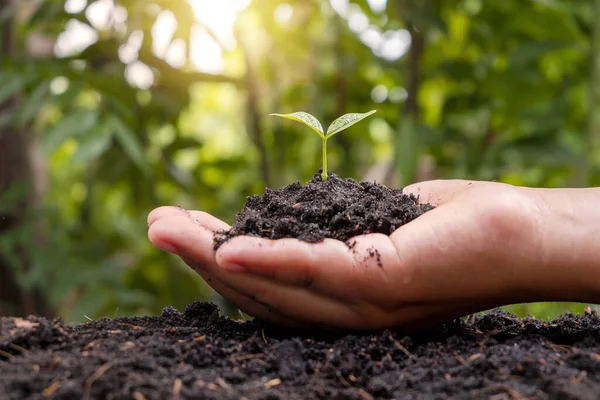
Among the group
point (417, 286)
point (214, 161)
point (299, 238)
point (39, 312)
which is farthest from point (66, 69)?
point (39, 312)

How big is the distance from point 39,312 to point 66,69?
3.78 feet

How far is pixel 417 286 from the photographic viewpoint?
0.64 m

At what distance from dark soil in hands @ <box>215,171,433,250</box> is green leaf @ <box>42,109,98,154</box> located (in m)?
0.53

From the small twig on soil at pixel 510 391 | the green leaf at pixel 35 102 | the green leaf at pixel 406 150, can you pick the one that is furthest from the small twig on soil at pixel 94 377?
the green leaf at pixel 406 150

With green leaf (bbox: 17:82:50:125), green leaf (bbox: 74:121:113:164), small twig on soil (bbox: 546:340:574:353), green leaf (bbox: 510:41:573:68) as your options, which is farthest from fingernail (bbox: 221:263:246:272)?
green leaf (bbox: 510:41:573:68)

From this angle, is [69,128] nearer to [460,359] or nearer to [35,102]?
[35,102]

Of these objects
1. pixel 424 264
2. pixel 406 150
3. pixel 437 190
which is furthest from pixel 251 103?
pixel 424 264

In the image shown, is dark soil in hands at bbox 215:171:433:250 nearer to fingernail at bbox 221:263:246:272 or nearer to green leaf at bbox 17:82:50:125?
fingernail at bbox 221:263:246:272

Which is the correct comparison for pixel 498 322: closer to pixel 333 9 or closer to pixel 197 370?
pixel 197 370

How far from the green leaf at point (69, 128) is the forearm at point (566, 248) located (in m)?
0.88

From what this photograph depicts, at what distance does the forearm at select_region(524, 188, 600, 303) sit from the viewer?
674mm

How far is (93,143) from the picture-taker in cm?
116

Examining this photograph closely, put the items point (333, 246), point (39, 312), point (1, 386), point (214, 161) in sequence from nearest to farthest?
point (1, 386) < point (333, 246) < point (214, 161) < point (39, 312)

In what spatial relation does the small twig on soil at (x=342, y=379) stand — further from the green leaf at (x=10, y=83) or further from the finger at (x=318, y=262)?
the green leaf at (x=10, y=83)
